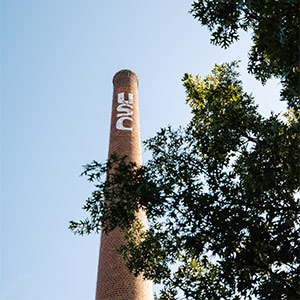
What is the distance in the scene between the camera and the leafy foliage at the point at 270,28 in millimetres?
4562

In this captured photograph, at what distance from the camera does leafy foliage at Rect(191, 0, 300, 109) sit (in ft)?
15.0

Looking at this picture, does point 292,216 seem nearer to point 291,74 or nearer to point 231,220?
point 231,220

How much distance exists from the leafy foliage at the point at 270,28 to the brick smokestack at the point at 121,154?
3811mm

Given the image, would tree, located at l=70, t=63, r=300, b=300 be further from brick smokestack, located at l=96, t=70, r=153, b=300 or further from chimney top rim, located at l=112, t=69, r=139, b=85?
chimney top rim, located at l=112, t=69, r=139, b=85

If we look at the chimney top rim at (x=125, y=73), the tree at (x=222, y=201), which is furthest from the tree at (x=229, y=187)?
the chimney top rim at (x=125, y=73)

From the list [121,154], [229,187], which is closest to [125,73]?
[121,154]

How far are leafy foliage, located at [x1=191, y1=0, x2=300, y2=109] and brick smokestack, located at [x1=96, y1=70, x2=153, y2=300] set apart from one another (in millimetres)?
3811

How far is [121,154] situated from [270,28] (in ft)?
35.0

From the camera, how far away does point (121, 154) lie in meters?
14.8

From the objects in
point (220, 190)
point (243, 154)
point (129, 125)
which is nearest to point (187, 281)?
point (220, 190)

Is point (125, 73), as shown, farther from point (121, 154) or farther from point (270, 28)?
point (270, 28)

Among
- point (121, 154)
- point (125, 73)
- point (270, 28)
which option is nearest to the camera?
point (270, 28)

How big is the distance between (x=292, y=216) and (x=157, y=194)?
7.57 feet

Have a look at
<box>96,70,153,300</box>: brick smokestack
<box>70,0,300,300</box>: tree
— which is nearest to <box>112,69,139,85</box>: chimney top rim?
<box>96,70,153,300</box>: brick smokestack
